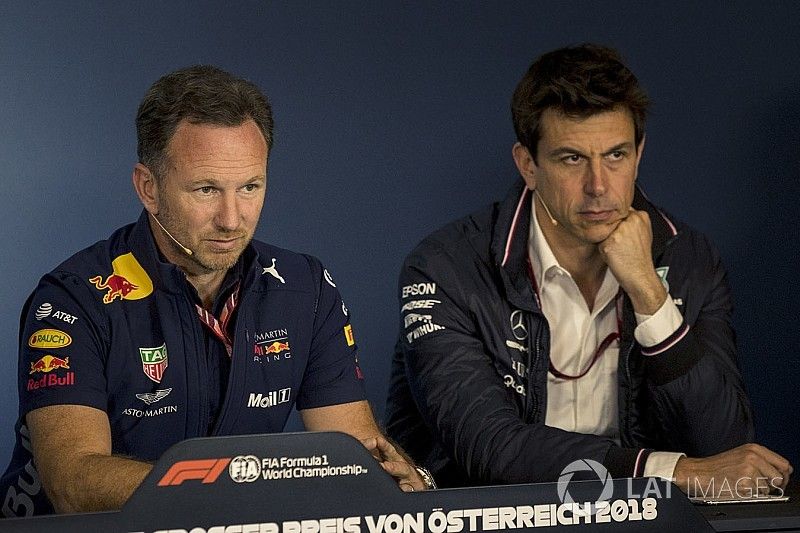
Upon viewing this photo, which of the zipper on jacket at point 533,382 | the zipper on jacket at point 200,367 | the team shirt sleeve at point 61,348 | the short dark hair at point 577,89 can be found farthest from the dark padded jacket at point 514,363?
the team shirt sleeve at point 61,348

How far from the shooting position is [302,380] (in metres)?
1.78

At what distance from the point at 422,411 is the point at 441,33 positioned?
0.99 meters

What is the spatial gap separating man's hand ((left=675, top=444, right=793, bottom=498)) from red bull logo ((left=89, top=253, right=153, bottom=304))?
819mm

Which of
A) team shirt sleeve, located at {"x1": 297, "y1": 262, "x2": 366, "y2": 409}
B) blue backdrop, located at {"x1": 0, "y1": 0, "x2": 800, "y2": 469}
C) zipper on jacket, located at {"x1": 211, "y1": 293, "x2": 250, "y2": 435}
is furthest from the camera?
blue backdrop, located at {"x1": 0, "y1": 0, "x2": 800, "y2": 469}

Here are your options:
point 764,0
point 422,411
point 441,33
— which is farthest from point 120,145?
point 764,0

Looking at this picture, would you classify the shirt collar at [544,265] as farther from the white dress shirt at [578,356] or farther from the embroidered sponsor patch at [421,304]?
the embroidered sponsor patch at [421,304]

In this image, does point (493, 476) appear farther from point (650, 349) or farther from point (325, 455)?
point (325, 455)

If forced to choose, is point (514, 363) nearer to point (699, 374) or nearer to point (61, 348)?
point (699, 374)

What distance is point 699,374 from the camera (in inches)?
74.0

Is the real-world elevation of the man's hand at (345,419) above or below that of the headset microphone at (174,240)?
below

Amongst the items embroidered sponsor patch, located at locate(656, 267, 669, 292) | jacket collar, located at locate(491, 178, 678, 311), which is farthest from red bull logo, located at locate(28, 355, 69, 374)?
embroidered sponsor patch, located at locate(656, 267, 669, 292)

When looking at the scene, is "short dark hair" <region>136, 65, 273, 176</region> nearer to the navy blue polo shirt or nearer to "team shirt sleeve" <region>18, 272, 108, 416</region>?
the navy blue polo shirt

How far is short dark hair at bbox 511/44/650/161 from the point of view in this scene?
197cm

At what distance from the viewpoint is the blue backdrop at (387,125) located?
2367 millimetres
